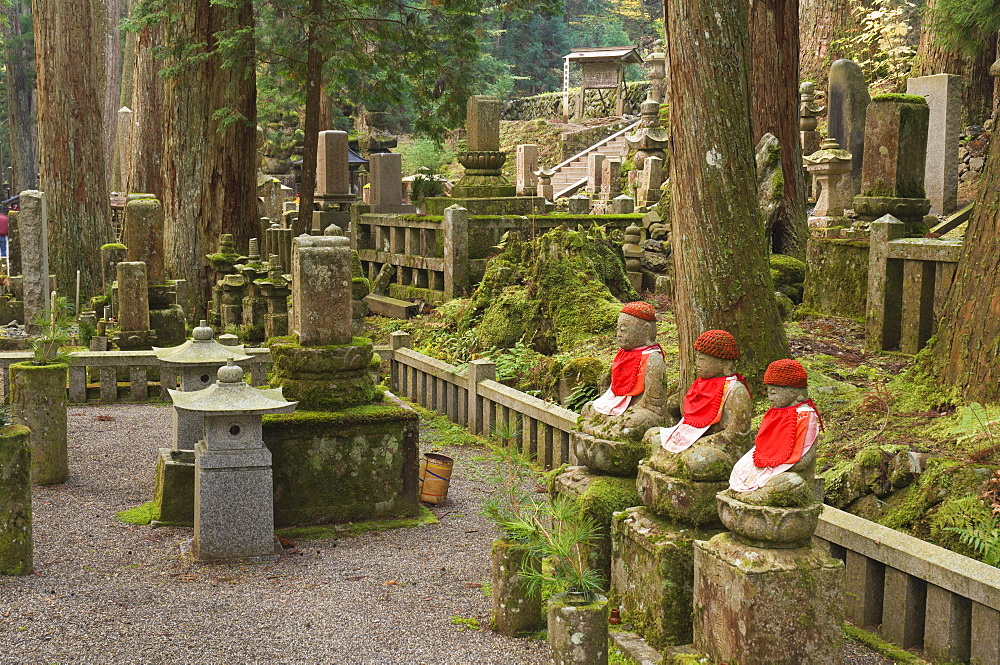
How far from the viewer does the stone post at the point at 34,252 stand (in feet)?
44.6

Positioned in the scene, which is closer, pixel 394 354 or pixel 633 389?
pixel 633 389

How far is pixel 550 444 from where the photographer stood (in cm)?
876

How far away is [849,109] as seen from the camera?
17.5 m

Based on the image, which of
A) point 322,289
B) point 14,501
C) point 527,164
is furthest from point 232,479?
point 527,164

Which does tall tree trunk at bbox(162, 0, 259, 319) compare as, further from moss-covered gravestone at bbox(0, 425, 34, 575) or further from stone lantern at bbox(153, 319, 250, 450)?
moss-covered gravestone at bbox(0, 425, 34, 575)

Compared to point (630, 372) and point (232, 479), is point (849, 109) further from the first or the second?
point (232, 479)

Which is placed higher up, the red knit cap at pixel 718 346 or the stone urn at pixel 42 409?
the red knit cap at pixel 718 346

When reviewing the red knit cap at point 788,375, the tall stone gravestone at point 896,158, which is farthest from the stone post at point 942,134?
the red knit cap at point 788,375

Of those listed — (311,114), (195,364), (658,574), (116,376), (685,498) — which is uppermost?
(311,114)

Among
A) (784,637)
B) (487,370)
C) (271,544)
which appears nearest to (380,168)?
(487,370)

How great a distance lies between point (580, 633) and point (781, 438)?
127 centimetres

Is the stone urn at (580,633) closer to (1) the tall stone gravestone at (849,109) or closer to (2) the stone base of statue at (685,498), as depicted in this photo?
(2) the stone base of statue at (685,498)

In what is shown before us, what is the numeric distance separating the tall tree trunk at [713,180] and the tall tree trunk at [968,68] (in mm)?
13959

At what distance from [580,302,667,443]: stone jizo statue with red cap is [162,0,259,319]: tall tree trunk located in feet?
37.6
